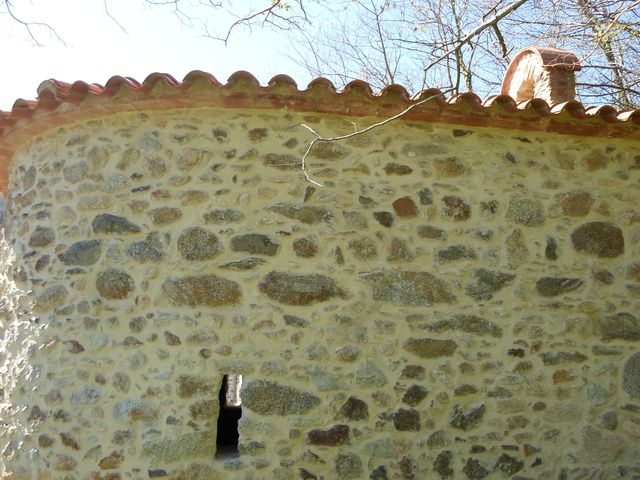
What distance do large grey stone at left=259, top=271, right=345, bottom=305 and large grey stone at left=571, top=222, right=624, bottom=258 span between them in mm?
1541

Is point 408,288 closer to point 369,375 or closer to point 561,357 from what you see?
point 369,375

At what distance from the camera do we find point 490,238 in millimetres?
4074

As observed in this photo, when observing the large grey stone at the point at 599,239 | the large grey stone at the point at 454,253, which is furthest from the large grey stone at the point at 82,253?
the large grey stone at the point at 599,239

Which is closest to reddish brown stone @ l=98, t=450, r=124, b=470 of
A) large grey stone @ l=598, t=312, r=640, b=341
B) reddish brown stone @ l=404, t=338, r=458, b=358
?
reddish brown stone @ l=404, t=338, r=458, b=358

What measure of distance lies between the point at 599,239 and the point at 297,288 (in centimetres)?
193

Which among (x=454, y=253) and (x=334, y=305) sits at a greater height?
(x=454, y=253)

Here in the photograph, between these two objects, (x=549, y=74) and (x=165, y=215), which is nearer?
(x=165, y=215)

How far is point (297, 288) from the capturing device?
153 inches

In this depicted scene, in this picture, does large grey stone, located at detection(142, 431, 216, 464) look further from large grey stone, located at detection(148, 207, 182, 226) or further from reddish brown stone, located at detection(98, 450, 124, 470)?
large grey stone, located at detection(148, 207, 182, 226)

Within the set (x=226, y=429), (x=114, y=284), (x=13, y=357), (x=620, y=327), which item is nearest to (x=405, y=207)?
(x=620, y=327)

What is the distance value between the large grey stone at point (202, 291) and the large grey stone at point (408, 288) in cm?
79

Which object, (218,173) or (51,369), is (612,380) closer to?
(218,173)

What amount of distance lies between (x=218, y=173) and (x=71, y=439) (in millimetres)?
1824

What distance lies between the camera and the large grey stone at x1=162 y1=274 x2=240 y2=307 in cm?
389
